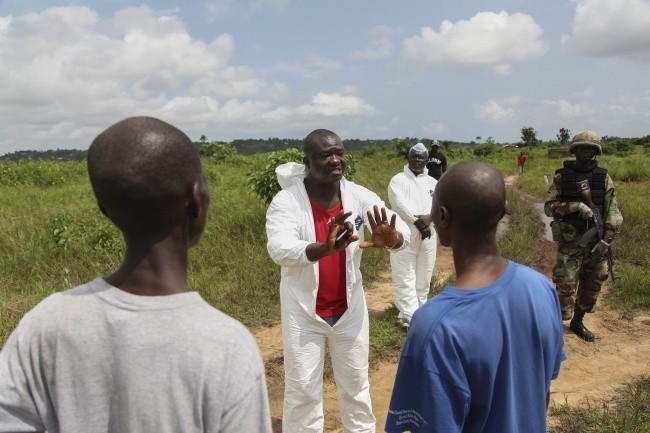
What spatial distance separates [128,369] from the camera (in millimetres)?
1048

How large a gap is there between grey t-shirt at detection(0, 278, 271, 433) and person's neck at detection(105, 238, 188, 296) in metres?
0.03

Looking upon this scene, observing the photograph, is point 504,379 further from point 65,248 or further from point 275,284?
point 65,248

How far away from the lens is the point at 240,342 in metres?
1.08

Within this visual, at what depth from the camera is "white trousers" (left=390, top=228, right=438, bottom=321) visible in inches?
199

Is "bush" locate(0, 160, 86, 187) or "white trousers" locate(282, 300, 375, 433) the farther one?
"bush" locate(0, 160, 86, 187)

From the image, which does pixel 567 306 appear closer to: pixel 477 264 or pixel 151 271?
pixel 477 264

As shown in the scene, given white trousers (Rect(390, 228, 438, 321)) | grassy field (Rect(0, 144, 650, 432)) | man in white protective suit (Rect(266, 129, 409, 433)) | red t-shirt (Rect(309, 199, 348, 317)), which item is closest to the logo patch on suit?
man in white protective suit (Rect(266, 129, 409, 433))

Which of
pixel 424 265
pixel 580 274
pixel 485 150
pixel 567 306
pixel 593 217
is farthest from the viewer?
pixel 485 150

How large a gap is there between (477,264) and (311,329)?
4.78ft

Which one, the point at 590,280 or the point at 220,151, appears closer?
the point at 590,280

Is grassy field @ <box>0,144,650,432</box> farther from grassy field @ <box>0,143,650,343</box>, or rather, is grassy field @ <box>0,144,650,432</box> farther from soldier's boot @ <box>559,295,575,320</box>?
soldier's boot @ <box>559,295,575,320</box>

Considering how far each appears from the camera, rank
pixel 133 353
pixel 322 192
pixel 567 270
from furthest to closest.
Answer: pixel 567 270
pixel 322 192
pixel 133 353

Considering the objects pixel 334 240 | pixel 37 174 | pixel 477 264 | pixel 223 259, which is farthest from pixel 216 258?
pixel 37 174

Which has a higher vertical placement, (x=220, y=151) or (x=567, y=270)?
(x=220, y=151)
